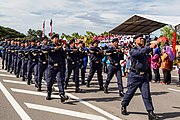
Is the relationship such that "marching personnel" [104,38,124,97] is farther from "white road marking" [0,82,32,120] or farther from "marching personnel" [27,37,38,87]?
"white road marking" [0,82,32,120]

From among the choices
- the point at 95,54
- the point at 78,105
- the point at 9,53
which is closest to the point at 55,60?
the point at 78,105

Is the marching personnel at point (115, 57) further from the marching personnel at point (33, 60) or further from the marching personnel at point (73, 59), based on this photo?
the marching personnel at point (33, 60)

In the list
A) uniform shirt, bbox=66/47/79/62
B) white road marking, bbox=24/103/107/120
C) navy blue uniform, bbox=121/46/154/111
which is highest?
uniform shirt, bbox=66/47/79/62

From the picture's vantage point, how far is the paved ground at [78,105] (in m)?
6.27

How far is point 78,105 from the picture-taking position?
739 cm

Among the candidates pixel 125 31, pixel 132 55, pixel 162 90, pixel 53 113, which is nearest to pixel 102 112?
pixel 53 113

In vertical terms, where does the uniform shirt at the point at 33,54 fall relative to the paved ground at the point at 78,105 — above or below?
above

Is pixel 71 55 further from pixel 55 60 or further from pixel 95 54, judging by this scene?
pixel 55 60

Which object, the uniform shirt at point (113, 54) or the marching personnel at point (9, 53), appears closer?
the uniform shirt at point (113, 54)

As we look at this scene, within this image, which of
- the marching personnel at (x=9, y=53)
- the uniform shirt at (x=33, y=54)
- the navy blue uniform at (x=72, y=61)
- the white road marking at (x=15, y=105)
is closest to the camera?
the white road marking at (x=15, y=105)

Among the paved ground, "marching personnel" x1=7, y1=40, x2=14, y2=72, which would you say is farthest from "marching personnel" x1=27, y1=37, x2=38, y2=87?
"marching personnel" x1=7, y1=40, x2=14, y2=72

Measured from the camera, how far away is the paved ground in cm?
627

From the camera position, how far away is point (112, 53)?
28.2ft

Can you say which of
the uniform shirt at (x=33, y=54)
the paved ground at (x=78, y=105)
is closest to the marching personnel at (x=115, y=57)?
the paved ground at (x=78, y=105)
